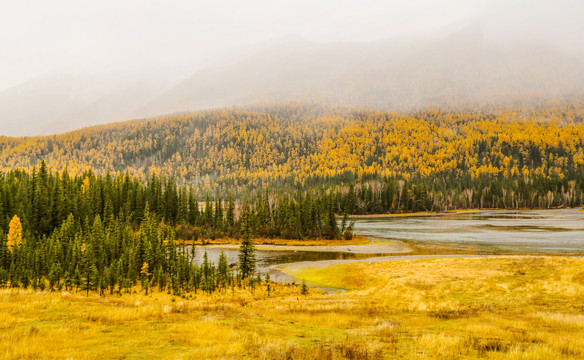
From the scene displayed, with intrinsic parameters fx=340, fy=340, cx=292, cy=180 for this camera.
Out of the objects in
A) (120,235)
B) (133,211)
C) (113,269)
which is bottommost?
(113,269)

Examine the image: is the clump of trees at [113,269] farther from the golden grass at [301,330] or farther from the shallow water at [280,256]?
the golden grass at [301,330]

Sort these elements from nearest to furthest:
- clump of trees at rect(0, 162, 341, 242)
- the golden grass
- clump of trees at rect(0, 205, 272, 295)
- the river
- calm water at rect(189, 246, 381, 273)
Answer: the golden grass → clump of trees at rect(0, 205, 272, 295) → the river → calm water at rect(189, 246, 381, 273) → clump of trees at rect(0, 162, 341, 242)

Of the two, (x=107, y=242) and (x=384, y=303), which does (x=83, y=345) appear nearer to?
(x=384, y=303)

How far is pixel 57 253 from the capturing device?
50.6 metres

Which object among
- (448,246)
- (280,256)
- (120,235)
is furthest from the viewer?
(448,246)

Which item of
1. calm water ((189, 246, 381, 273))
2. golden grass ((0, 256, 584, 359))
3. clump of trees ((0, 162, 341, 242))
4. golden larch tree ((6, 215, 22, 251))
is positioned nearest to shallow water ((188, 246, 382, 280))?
calm water ((189, 246, 381, 273))

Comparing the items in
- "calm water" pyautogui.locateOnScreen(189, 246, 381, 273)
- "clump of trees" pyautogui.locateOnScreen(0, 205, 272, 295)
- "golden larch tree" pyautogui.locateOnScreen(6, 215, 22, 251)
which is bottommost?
"calm water" pyautogui.locateOnScreen(189, 246, 381, 273)

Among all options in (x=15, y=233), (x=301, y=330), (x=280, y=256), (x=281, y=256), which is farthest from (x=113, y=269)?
(x=281, y=256)

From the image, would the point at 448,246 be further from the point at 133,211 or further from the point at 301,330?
the point at 133,211

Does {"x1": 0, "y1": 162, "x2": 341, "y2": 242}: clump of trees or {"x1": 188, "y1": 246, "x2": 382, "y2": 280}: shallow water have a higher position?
{"x1": 0, "y1": 162, "x2": 341, "y2": 242}: clump of trees

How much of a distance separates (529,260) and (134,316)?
153 feet

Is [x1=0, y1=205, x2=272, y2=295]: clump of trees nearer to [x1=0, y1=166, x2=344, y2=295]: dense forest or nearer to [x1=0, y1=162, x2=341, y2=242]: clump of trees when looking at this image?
[x1=0, y1=166, x2=344, y2=295]: dense forest

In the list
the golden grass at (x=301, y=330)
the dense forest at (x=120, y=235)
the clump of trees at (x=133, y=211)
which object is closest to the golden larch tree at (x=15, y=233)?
the dense forest at (x=120, y=235)

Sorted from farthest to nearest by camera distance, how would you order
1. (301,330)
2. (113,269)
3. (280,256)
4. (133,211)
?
1. (133,211)
2. (280,256)
3. (113,269)
4. (301,330)
